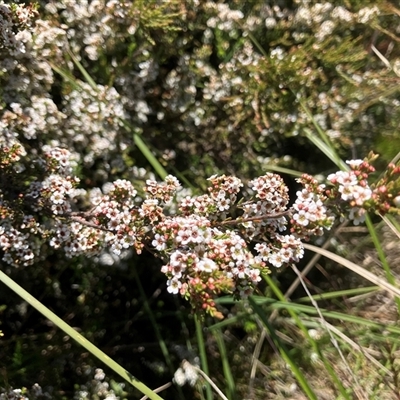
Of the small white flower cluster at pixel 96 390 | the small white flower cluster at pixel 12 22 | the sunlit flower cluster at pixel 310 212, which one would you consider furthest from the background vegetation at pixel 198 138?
the sunlit flower cluster at pixel 310 212

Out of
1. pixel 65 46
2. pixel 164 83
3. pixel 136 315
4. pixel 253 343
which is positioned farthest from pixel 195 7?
pixel 253 343

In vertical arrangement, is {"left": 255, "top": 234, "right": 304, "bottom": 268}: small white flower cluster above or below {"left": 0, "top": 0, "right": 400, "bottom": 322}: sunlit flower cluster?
below

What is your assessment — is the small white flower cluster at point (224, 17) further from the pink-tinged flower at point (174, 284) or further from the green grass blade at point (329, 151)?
the pink-tinged flower at point (174, 284)

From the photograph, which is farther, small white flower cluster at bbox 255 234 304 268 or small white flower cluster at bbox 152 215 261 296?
small white flower cluster at bbox 255 234 304 268

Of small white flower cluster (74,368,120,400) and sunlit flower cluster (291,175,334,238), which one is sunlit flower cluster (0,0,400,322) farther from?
small white flower cluster (74,368,120,400)

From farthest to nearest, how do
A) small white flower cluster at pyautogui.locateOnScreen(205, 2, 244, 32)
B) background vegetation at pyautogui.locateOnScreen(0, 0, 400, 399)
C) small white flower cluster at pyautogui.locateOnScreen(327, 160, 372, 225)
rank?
small white flower cluster at pyautogui.locateOnScreen(205, 2, 244, 32)
background vegetation at pyautogui.locateOnScreen(0, 0, 400, 399)
small white flower cluster at pyautogui.locateOnScreen(327, 160, 372, 225)

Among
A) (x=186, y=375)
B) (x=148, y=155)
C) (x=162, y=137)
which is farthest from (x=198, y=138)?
(x=186, y=375)

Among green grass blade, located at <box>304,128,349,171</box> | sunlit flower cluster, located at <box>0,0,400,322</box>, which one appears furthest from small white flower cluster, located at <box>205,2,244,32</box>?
green grass blade, located at <box>304,128,349,171</box>

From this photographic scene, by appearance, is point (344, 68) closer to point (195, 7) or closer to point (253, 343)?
point (195, 7)
